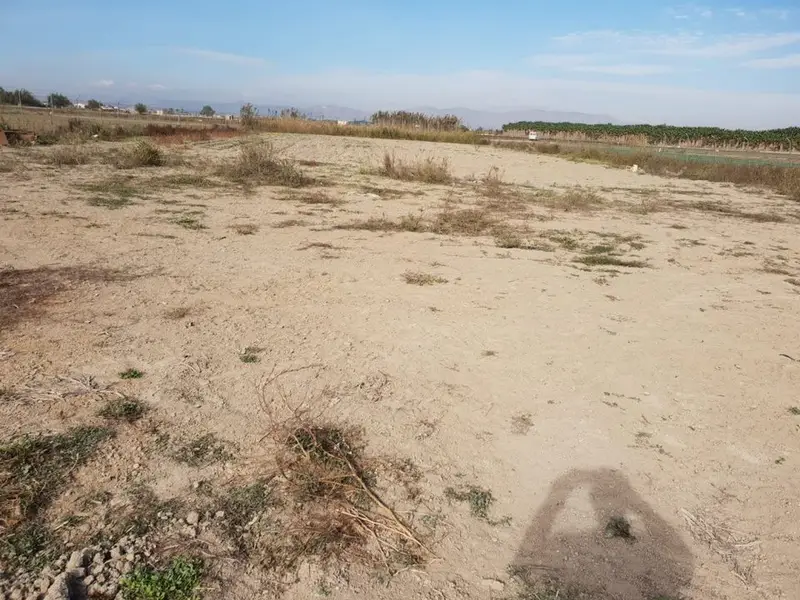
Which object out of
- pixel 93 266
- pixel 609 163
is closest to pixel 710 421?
pixel 93 266

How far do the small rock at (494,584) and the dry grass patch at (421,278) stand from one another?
3982 millimetres

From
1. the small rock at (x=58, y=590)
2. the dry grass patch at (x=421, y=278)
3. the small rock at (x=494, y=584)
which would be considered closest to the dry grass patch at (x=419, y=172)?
the dry grass patch at (x=421, y=278)

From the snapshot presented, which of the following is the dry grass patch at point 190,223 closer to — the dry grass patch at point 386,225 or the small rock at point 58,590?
the dry grass patch at point 386,225

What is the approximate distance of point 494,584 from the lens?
2213mm

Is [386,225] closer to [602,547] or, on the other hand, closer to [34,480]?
[34,480]

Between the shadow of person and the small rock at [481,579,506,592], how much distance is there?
0.11m

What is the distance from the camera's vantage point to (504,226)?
30.9ft

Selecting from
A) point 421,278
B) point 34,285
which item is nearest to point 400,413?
point 421,278

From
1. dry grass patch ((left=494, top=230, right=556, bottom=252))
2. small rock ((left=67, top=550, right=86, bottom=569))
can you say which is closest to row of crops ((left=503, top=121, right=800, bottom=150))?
dry grass patch ((left=494, top=230, right=556, bottom=252))

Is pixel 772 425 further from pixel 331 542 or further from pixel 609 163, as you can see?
pixel 609 163

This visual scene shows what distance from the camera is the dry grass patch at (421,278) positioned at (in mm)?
6020

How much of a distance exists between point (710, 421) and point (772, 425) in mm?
418

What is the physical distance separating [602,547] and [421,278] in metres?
4.03

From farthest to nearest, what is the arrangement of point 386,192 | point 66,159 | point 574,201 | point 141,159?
point 141,159
point 66,159
point 574,201
point 386,192
